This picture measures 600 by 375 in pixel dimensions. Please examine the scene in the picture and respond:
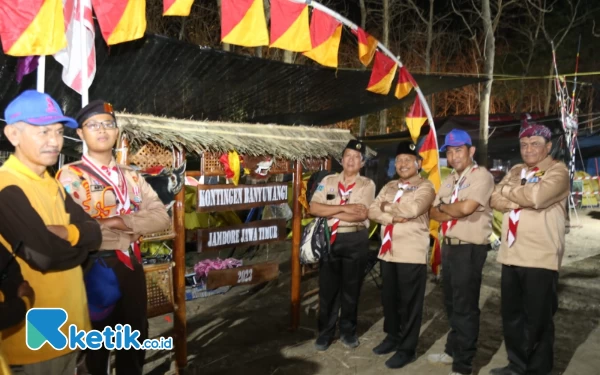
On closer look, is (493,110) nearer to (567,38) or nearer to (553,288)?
(567,38)

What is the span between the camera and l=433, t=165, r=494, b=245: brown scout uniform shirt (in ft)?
13.0

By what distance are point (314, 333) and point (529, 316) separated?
2273 mm

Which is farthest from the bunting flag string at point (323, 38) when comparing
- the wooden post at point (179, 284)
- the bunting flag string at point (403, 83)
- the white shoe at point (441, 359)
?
the white shoe at point (441, 359)

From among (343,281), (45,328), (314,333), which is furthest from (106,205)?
(314,333)

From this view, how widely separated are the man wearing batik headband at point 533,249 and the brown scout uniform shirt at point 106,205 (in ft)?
8.84

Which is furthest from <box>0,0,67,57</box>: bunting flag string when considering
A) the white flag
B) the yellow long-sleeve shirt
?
the yellow long-sleeve shirt

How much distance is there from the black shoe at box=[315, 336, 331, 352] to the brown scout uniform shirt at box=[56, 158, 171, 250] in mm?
Result: 2320

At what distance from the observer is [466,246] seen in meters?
3.99

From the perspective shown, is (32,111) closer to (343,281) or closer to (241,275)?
(241,275)

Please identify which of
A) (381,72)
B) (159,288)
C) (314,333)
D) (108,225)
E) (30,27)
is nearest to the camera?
(108,225)

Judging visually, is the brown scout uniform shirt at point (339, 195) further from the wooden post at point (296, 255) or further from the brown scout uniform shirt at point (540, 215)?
the brown scout uniform shirt at point (540, 215)

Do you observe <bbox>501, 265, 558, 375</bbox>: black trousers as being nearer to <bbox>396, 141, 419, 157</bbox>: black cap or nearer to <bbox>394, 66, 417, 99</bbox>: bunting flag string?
<bbox>396, 141, 419, 157</bbox>: black cap

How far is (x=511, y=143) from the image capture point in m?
15.4

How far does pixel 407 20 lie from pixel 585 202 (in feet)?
46.0
